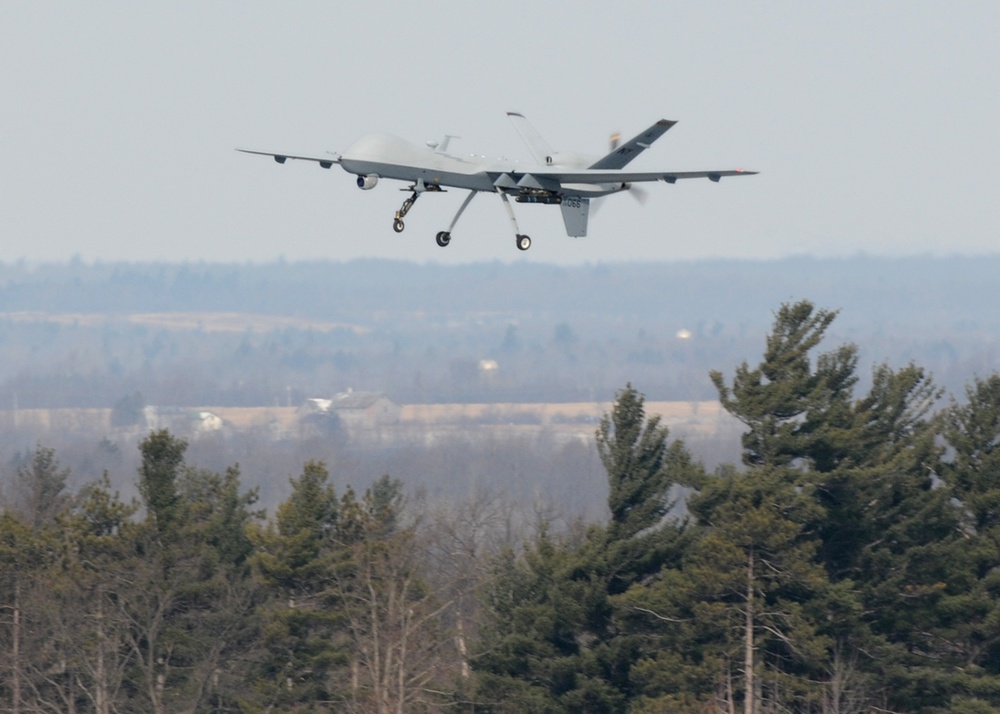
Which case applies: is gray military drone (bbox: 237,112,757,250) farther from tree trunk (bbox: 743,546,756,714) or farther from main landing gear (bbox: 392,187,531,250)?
tree trunk (bbox: 743,546,756,714)

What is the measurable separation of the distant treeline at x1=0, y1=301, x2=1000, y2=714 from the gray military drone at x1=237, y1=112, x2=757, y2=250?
32.4 feet

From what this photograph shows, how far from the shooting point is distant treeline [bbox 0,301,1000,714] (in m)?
38.0

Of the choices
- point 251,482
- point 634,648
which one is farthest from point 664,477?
point 251,482

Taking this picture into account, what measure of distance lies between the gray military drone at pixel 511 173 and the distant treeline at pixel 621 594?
32.4 feet

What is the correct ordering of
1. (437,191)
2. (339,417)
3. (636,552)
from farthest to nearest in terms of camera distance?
(339,417) < (636,552) < (437,191)

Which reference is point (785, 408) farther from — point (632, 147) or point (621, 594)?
point (632, 147)

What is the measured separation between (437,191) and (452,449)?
129674mm

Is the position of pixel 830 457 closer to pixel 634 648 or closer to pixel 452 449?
pixel 634 648

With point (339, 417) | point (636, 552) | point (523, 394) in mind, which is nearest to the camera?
point (636, 552)

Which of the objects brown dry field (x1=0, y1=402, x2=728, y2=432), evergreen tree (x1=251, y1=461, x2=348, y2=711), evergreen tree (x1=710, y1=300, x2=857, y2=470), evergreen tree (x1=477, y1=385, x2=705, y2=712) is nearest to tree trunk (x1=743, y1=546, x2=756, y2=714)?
evergreen tree (x1=477, y1=385, x2=705, y2=712)

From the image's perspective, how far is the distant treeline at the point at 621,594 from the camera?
37969mm

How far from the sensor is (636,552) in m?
40.2

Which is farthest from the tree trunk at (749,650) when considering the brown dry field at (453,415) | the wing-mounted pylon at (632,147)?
the brown dry field at (453,415)

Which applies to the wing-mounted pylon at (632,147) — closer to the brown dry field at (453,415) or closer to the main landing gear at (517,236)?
the main landing gear at (517,236)
